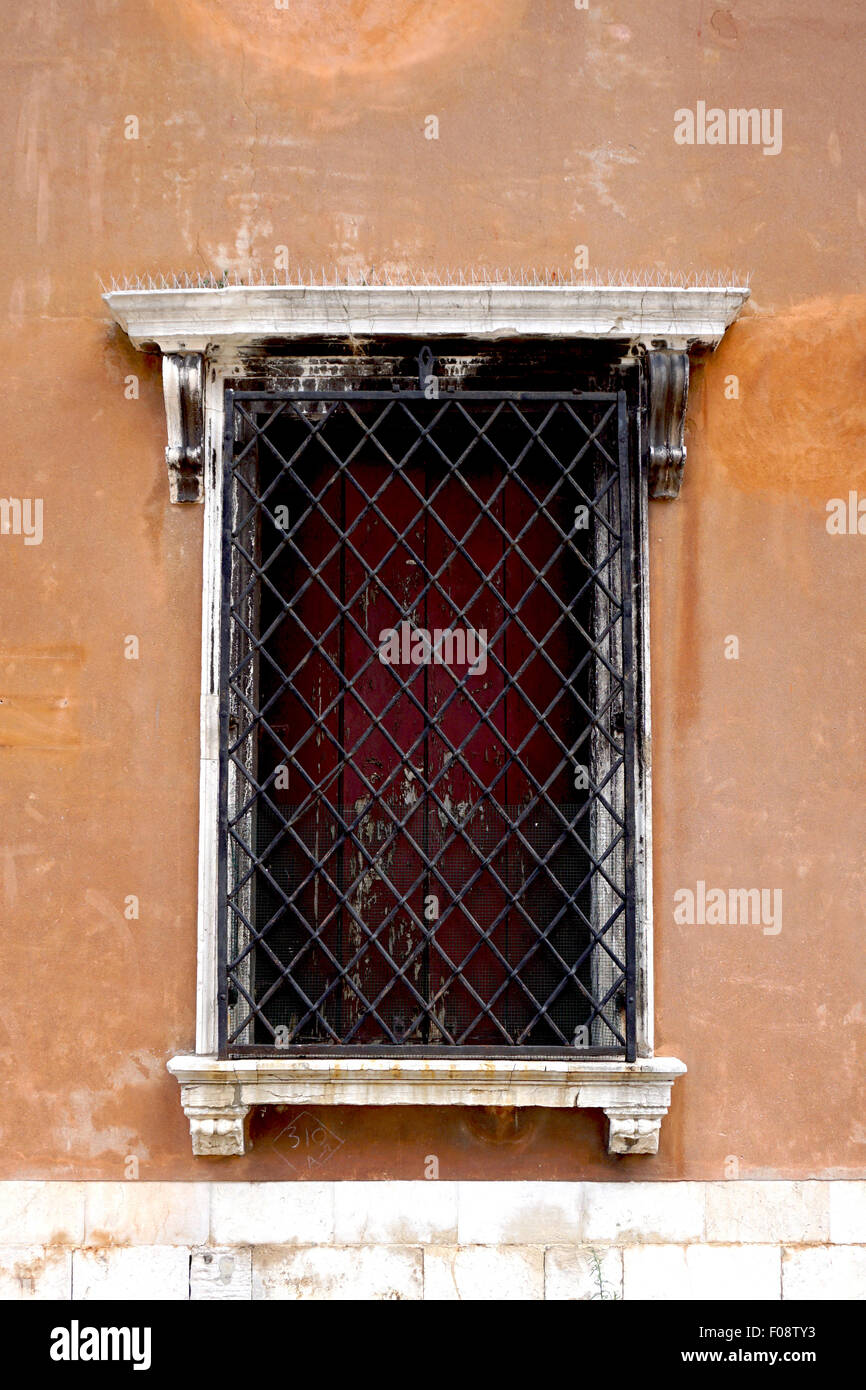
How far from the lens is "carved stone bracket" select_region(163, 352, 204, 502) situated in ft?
14.1

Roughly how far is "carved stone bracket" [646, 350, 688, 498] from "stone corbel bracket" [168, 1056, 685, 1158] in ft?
6.49

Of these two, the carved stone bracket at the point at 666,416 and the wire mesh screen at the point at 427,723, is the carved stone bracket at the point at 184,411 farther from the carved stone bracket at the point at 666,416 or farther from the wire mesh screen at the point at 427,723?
the carved stone bracket at the point at 666,416

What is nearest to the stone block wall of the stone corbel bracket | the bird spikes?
the stone corbel bracket

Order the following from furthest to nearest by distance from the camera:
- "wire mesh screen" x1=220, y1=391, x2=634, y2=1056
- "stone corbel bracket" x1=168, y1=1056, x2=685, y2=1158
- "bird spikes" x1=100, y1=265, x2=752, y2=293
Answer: "bird spikes" x1=100, y1=265, x2=752, y2=293
"wire mesh screen" x1=220, y1=391, x2=634, y2=1056
"stone corbel bracket" x1=168, y1=1056, x2=685, y2=1158

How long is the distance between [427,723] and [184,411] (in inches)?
52.8

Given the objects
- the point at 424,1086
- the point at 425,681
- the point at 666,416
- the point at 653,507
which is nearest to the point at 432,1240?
the point at 424,1086

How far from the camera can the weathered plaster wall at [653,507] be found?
4.30 m

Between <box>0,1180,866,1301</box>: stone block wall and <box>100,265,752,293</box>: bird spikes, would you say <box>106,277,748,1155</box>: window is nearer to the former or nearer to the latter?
<box>100,265,752,293</box>: bird spikes

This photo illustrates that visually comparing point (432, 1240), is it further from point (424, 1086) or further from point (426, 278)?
point (426, 278)

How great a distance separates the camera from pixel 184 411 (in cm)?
432

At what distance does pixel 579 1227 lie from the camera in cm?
425

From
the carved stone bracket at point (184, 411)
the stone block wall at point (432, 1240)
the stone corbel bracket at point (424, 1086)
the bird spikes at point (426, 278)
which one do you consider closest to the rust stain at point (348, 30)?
the bird spikes at point (426, 278)
